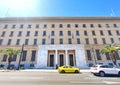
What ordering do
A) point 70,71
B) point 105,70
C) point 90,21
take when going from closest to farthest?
point 105,70, point 70,71, point 90,21

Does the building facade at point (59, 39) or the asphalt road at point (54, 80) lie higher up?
the building facade at point (59, 39)

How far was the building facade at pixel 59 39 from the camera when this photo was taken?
33694 millimetres

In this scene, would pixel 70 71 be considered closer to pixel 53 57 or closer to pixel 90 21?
pixel 53 57

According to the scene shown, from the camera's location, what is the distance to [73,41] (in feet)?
120

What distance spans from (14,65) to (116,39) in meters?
32.2

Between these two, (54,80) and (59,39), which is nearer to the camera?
(54,80)

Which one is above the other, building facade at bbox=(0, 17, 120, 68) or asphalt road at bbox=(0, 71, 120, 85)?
building facade at bbox=(0, 17, 120, 68)

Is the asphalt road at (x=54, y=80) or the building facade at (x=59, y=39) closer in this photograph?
the asphalt road at (x=54, y=80)

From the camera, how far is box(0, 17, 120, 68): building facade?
1327 inches

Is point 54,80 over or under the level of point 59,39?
under

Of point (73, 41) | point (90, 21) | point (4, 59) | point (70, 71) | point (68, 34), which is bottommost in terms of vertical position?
point (70, 71)

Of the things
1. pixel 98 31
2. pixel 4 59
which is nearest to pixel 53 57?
pixel 4 59

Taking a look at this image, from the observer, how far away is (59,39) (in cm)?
3684

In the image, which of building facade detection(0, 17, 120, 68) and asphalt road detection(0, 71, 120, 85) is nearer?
asphalt road detection(0, 71, 120, 85)
